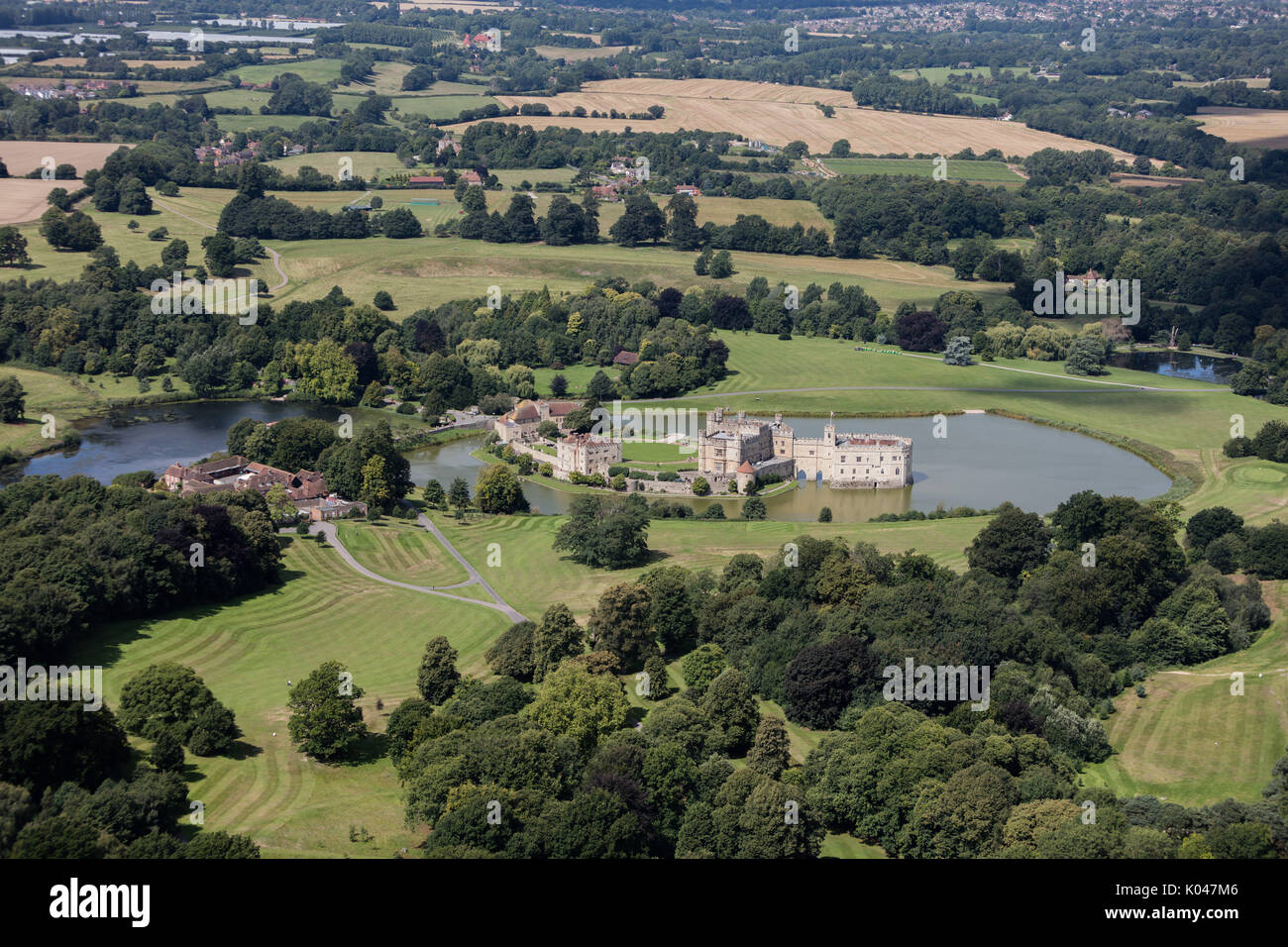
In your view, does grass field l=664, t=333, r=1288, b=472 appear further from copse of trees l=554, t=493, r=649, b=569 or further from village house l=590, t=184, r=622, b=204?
village house l=590, t=184, r=622, b=204

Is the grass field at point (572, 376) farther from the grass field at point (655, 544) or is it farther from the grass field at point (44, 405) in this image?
the grass field at point (44, 405)

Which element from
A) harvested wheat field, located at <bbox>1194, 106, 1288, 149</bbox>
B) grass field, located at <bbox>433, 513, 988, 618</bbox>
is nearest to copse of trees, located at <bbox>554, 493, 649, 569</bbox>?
grass field, located at <bbox>433, 513, 988, 618</bbox>

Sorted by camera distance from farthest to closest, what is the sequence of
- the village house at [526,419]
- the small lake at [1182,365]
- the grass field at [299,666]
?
the small lake at [1182,365] < the village house at [526,419] < the grass field at [299,666]

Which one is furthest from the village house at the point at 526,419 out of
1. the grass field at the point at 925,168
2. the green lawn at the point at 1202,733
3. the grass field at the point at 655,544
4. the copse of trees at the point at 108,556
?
the grass field at the point at 925,168

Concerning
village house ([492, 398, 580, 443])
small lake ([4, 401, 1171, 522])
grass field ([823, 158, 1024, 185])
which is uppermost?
grass field ([823, 158, 1024, 185])

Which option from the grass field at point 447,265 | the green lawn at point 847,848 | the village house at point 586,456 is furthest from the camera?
the grass field at point 447,265

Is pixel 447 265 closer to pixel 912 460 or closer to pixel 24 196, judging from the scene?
pixel 24 196
